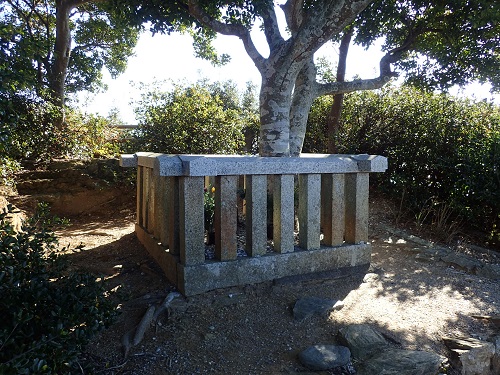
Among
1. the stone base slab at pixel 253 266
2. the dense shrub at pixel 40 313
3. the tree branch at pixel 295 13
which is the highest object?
the tree branch at pixel 295 13

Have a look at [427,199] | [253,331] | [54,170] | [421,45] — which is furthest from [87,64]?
[253,331]

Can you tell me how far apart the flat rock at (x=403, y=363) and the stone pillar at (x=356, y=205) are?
1395 mm

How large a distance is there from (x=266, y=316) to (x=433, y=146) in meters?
4.84

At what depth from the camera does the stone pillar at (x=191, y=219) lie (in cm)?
317

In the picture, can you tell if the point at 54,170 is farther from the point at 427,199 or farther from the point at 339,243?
the point at 427,199

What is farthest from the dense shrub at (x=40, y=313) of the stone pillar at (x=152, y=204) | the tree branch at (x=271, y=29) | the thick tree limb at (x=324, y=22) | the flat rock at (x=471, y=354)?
the tree branch at (x=271, y=29)

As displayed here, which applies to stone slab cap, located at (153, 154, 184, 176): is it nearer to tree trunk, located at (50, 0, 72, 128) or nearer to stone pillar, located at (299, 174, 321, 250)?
stone pillar, located at (299, 174, 321, 250)

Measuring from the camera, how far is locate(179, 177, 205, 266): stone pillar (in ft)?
10.4

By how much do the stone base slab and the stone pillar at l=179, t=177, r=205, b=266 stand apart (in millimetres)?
99

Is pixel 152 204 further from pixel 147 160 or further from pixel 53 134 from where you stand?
pixel 53 134

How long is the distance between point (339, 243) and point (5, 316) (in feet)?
9.43

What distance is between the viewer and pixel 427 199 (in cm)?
619

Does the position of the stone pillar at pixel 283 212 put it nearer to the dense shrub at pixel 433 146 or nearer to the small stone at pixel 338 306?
the small stone at pixel 338 306

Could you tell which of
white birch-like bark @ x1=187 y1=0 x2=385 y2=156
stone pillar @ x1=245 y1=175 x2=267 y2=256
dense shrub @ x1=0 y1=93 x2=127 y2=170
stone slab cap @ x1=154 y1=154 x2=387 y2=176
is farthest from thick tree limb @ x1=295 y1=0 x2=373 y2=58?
dense shrub @ x1=0 y1=93 x2=127 y2=170
